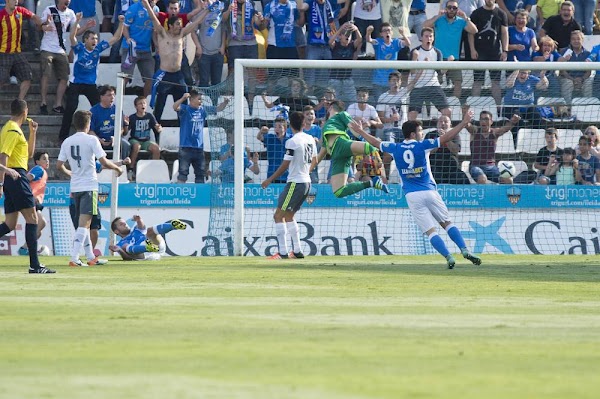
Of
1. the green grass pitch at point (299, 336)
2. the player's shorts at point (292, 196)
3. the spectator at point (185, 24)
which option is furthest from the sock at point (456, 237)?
the spectator at point (185, 24)

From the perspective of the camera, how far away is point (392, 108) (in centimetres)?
2348

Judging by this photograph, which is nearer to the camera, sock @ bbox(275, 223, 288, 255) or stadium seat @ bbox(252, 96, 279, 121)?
sock @ bbox(275, 223, 288, 255)

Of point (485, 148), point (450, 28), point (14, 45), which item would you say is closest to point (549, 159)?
point (485, 148)

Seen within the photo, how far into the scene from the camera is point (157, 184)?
23094 mm

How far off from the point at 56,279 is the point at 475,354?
8159 millimetres

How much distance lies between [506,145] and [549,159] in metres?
0.88

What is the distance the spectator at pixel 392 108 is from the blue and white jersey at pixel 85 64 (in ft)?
20.7

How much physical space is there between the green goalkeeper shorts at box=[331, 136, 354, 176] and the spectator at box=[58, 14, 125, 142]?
7.14 meters

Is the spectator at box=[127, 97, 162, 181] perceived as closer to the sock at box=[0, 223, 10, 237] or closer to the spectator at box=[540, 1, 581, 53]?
the sock at box=[0, 223, 10, 237]

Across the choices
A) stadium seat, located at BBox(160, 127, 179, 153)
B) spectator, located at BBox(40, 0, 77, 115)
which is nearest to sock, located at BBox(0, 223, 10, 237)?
stadium seat, located at BBox(160, 127, 179, 153)

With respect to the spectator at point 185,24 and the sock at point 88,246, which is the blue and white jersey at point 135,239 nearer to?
the sock at point 88,246

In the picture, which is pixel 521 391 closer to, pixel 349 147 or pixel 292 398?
pixel 292 398

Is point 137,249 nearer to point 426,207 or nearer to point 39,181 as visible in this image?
point 39,181

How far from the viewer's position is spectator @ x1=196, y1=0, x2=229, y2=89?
25703mm
